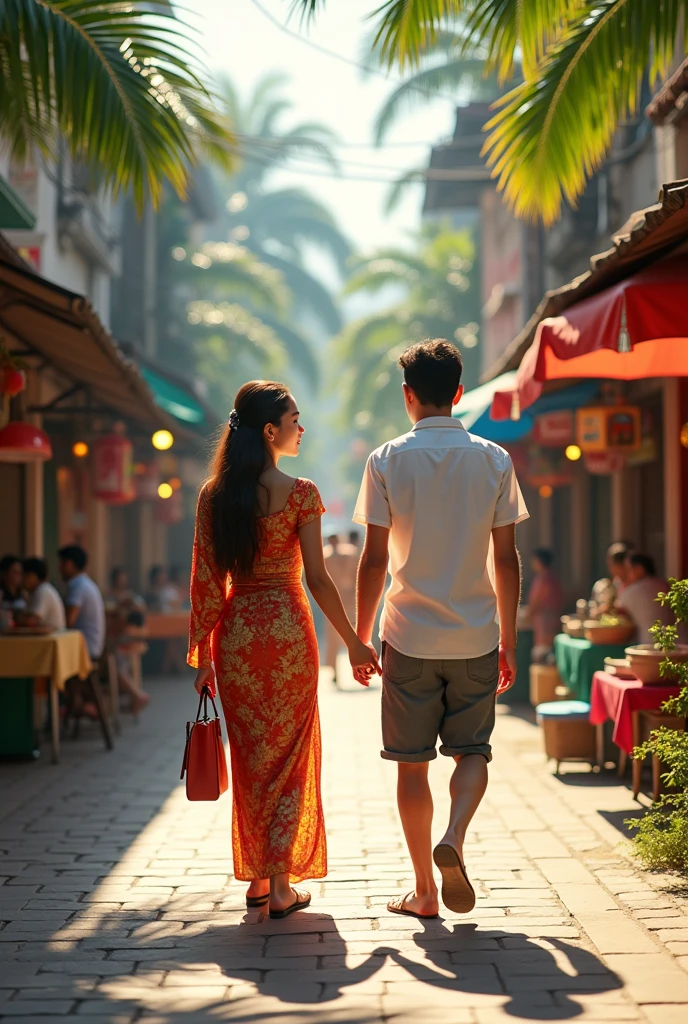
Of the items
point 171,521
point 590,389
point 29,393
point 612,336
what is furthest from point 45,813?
point 171,521

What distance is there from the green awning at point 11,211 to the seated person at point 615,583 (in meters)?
5.16

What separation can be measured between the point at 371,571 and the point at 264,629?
1.70 feet

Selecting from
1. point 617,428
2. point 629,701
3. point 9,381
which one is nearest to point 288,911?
point 629,701

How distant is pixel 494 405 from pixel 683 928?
5350mm

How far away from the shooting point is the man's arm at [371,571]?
5133mm

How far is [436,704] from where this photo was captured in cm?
510

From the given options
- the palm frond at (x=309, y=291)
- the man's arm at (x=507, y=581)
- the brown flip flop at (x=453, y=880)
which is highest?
the palm frond at (x=309, y=291)

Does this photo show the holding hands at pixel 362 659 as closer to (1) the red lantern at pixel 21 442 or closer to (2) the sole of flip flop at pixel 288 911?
(2) the sole of flip flop at pixel 288 911

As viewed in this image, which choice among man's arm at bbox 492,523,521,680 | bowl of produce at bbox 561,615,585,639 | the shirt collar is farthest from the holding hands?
bowl of produce at bbox 561,615,585,639

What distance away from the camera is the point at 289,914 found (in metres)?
5.29

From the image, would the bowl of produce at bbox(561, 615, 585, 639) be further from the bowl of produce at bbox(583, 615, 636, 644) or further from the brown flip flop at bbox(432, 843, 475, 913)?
the brown flip flop at bbox(432, 843, 475, 913)

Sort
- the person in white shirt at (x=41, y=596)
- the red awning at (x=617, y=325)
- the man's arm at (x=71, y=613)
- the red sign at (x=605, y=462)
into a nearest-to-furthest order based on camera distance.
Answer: the red awning at (x=617, y=325)
the person in white shirt at (x=41, y=596)
the man's arm at (x=71, y=613)
the red sign at (x=605, y=462)

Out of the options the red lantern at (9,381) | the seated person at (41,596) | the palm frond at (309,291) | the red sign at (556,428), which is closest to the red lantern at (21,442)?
the red lantern at (9,381)

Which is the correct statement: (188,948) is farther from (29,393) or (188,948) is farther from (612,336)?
(29,393)
